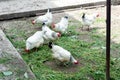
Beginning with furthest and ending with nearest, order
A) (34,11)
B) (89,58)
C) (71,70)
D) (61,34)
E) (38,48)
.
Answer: (34,11), (61,34), (38,48), (89,58), (71,70)

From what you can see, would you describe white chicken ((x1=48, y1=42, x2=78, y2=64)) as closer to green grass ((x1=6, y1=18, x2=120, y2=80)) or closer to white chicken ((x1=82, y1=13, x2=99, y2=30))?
green grass ((x1=6, y1=18, x2=120, y2=80))

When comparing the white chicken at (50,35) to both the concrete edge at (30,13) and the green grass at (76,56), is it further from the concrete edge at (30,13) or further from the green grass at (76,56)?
the concrete edge at (30,13)

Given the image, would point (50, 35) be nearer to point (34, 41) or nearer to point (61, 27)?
point (34, 41)

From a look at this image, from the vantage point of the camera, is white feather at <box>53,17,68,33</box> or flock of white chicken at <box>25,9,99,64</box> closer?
flock of white chicken at <box>25,9,99,64</box>

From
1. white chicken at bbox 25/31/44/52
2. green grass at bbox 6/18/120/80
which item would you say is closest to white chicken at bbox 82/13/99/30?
green grass at bbox 6/18/120/80

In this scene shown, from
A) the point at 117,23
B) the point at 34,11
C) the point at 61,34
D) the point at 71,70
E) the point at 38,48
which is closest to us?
the point at 71,70

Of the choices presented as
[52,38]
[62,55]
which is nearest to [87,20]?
[52,38]

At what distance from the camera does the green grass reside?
4402 millimetres

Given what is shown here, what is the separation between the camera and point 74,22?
22.5ft

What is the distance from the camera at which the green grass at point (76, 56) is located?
173 inches

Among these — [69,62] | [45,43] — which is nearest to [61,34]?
[45,43]

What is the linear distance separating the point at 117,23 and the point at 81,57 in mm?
1955

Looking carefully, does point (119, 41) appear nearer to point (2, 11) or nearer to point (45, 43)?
point (45, 43)

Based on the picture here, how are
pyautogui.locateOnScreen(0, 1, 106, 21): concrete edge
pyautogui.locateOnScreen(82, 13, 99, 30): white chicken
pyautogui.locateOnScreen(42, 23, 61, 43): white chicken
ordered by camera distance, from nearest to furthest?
pyautogui.locateOnScreen(42, 23, 61, 43): white chicken
pyautogui.locateOnScreen(82, 13, 99, 30): white chicken
pyautogui.locateOnScreen(0, 1, 106, 21): concrete edge
